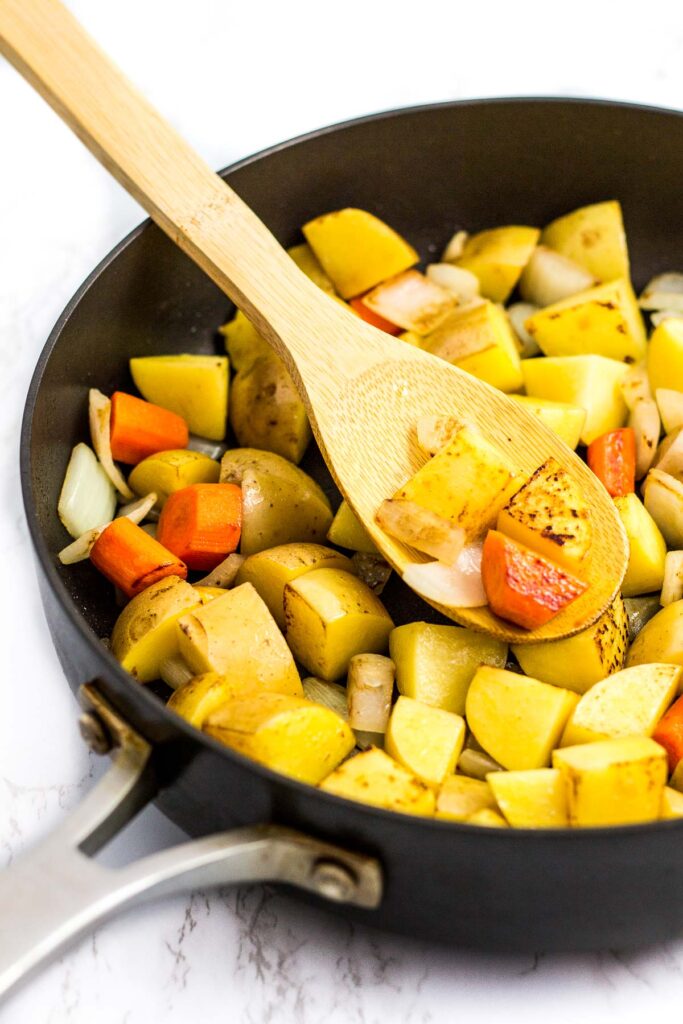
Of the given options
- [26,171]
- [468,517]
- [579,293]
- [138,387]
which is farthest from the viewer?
[26,171]

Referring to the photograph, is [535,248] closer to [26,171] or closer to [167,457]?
[167,457]

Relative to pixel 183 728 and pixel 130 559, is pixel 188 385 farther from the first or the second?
pixel 183 728

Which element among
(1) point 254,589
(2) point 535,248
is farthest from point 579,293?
(1) point 254,589

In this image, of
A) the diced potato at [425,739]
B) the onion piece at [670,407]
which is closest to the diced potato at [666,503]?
the onion piece at [670,407]

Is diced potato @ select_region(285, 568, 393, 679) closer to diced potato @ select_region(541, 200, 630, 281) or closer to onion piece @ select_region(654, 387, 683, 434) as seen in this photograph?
onion piece @ select_region(654, 387, 683, 434)

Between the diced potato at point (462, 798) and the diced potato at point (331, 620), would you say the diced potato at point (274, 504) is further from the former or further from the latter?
the diced potato at point (462, 798)

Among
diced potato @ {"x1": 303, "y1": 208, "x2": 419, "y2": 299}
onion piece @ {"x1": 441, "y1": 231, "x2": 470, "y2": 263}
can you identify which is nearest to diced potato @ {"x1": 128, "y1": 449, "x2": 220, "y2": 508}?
diced potato @ {"x1": 303, "y1": 208, "x2": 419, "y2": 299}

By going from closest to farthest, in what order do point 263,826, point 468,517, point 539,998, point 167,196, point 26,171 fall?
point 263,826 < point 539,998 < point 468,517 < point 167,196 < point 26,171
